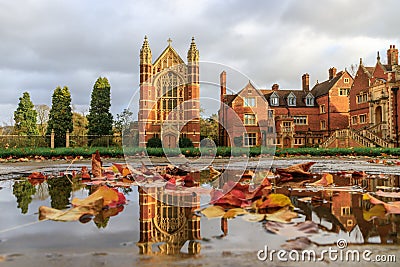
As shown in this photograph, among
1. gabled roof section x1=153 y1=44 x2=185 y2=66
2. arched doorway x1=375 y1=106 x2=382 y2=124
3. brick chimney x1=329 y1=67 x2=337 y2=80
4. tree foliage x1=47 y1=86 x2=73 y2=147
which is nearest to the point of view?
arched doorway x1=375 y1=106 x2=382 y2=124

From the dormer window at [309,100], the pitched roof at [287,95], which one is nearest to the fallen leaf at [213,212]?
the pitched roof at [287,95]

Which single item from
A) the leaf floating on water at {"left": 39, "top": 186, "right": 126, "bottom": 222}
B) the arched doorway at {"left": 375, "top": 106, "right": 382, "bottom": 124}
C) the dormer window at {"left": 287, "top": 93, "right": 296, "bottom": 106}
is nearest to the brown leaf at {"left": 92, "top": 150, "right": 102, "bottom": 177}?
the leaf floating on water at {"left": 39, "top": 186, "right": 126, "bottom": 222}

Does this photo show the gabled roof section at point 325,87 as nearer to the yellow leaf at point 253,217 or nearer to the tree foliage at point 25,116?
the tree foliage at point 25,116

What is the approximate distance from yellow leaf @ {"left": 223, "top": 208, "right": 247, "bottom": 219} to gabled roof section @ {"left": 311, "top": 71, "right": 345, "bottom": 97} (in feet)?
140

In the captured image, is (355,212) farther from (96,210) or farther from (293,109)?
(293,109)

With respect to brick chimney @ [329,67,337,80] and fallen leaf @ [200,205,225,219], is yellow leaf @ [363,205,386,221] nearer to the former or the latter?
fallen leaf @ [200,205,225,219]

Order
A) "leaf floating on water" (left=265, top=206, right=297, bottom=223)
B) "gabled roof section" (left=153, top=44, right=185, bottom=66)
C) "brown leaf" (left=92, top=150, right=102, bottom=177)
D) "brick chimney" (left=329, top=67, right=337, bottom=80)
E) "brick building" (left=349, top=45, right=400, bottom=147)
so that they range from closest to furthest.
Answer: "leaf floating on water" (left=265, top=206, right=297, bottom=223) < "brown leaf" (left=92, top=150, right=102, bottom=177) < "brick building" (left=349, top=45, right=400, bottom=147) < "gabled roof section" (left=153, top=44, right=185, bottom=66) < "brick chimney" (left=329, top=67, right=337, bottom=80)

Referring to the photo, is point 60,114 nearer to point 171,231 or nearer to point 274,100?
point 274,100

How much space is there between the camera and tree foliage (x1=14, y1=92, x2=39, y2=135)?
42844 mm

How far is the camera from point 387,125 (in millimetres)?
30375

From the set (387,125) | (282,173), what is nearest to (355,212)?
→ (282,173)

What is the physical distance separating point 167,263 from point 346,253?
2.47 ft

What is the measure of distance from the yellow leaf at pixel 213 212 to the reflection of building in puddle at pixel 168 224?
8 cm

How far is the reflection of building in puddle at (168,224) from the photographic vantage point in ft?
4.96
